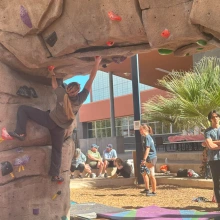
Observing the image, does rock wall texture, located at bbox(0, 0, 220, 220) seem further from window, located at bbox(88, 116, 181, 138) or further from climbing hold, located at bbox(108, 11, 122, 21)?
window, located at bbox(88, 116, 181, 138)

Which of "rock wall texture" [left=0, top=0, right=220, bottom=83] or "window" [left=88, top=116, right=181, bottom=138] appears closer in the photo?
"rock wall texture" [left=0, top=0, right=220, bottom=83]

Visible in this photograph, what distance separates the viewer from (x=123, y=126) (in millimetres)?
33188

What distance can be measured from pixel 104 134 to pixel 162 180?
24.9 m

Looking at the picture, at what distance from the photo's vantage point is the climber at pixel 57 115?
→ 4391 mm

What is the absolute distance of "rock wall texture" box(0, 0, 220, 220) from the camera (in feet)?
11.4

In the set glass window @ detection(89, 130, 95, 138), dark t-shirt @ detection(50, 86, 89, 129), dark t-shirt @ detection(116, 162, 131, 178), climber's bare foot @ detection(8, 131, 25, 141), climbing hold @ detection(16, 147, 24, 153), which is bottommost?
dark t-shirt @ detection(116, 162, 131, 178)

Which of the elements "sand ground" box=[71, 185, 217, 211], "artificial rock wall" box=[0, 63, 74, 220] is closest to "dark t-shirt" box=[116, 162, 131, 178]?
"sand ground" box=[71, 185, 217, 211]

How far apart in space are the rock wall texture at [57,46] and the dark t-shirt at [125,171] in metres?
6.81

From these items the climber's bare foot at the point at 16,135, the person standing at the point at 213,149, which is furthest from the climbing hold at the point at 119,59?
the person standing at the point at 213,149

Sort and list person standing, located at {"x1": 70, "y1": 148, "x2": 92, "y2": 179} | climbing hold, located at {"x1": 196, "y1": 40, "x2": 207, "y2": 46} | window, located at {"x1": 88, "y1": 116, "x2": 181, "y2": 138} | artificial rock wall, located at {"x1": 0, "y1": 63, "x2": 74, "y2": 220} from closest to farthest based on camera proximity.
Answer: climbing hold, located at {"x1": 196, "y1": 40, "x2": 207, "y2": 46} < artificial rock wall, located at {"x1": 0, "y1": 63, "x2": 74, "y2": 220} < person standing, located at {"x1": 70, "y1": 148, "x2": 92, "y2": 179} < window, located at {"x1": 88, "y1": 116, "x2": 181, "y2": 138}

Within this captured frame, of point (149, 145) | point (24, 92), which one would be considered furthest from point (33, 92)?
point (149, 145)

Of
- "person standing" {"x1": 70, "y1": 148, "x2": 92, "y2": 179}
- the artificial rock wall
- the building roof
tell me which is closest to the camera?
the artificial rock wall

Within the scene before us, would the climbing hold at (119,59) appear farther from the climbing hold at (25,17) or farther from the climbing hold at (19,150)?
the climbing hold at (19,150)

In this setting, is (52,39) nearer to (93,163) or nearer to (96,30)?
(96,30)
